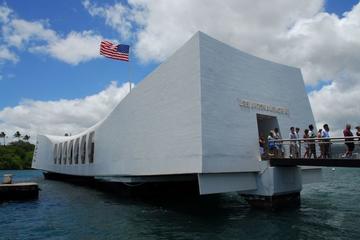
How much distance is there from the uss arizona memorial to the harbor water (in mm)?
1399

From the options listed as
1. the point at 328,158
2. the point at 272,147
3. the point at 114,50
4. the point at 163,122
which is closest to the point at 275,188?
the point at 272,147

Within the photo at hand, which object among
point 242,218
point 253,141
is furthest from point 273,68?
point 242,218

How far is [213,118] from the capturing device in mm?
14383

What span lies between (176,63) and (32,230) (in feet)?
30.9

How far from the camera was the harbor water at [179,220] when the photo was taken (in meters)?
11.2

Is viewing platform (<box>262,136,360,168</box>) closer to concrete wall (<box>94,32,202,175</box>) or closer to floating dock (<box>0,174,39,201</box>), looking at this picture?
concrete wall (<box>94,32,202,175</box>)

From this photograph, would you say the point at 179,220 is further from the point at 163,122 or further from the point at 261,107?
the point at 261,107

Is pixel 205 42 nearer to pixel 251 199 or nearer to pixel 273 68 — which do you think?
pixel 273 68

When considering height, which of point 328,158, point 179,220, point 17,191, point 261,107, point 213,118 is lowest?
point 179,220

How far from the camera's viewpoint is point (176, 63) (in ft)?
52.5

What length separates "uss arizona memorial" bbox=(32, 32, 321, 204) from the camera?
1430 cm

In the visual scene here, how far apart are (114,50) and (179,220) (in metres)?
12.9

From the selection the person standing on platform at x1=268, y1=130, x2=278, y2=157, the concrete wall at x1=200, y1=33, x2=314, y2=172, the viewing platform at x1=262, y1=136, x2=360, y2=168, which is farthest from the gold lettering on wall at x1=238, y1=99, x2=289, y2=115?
the viewing platform at x1=262, y1=136, x2=360, y2=168

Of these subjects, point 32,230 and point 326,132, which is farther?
point 326,132
